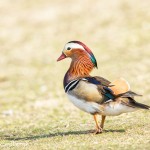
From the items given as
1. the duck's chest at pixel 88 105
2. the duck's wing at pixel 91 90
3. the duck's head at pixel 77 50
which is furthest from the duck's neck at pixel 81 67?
the duck's chest at pixel 88 105

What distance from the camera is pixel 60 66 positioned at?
80.2 ft

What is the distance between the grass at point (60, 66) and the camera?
10.7m

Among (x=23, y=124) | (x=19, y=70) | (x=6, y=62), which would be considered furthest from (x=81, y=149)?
(x=6, y=62)

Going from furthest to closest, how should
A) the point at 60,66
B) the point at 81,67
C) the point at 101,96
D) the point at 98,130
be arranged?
the point at 60,66 < the point at 81,67 < the point at 98,130 < the point at 101,96

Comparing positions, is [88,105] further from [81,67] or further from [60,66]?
[60,66]

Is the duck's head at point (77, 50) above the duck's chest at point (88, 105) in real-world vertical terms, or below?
above

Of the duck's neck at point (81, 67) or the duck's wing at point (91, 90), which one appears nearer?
the duck's wing at point (91, 90)

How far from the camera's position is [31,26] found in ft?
108

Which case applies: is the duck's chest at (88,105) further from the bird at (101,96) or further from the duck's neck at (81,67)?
the duck's neck at (81,67)

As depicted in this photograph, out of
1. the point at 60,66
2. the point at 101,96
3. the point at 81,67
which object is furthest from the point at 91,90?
the point at 60,66

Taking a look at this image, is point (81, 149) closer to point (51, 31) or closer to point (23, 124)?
point (23, 124)

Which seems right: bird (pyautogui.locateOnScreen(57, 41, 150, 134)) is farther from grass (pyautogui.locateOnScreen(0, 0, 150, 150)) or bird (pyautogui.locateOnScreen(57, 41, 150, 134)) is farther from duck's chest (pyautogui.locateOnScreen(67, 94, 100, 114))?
grass (pyautogui.locateOnScreen(0, 0, 150, 150))

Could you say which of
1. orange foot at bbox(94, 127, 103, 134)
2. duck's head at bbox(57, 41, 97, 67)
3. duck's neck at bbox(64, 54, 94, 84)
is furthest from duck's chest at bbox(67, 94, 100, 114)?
duck's head at bbox(57, 41, 97, 67)

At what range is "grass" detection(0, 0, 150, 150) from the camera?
35.1 feet
